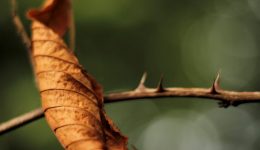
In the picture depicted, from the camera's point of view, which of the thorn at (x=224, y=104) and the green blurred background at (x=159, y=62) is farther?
the green blurred background at (x=159, y=62)

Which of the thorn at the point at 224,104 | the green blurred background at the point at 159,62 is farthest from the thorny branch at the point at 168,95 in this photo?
the green blurred background at the point at 159,62

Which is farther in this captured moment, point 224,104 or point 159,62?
point 159,62

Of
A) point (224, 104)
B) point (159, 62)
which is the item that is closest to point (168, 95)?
point (224, 104)

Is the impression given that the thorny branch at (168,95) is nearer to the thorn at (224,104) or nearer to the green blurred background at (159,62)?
the thorn at (224,104)

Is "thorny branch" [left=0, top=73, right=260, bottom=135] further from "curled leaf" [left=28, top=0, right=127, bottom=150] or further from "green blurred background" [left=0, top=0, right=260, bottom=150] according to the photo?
"green blurred background" [left=0, top=0, right=260, bottom=150]

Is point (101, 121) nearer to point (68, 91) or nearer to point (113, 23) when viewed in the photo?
point (68, 91)

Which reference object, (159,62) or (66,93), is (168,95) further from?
(159,62)

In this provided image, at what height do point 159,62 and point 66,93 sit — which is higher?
point 66,93

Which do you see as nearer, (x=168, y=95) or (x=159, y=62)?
(x=168, y=95)

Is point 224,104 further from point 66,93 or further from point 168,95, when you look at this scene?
point 66,93
